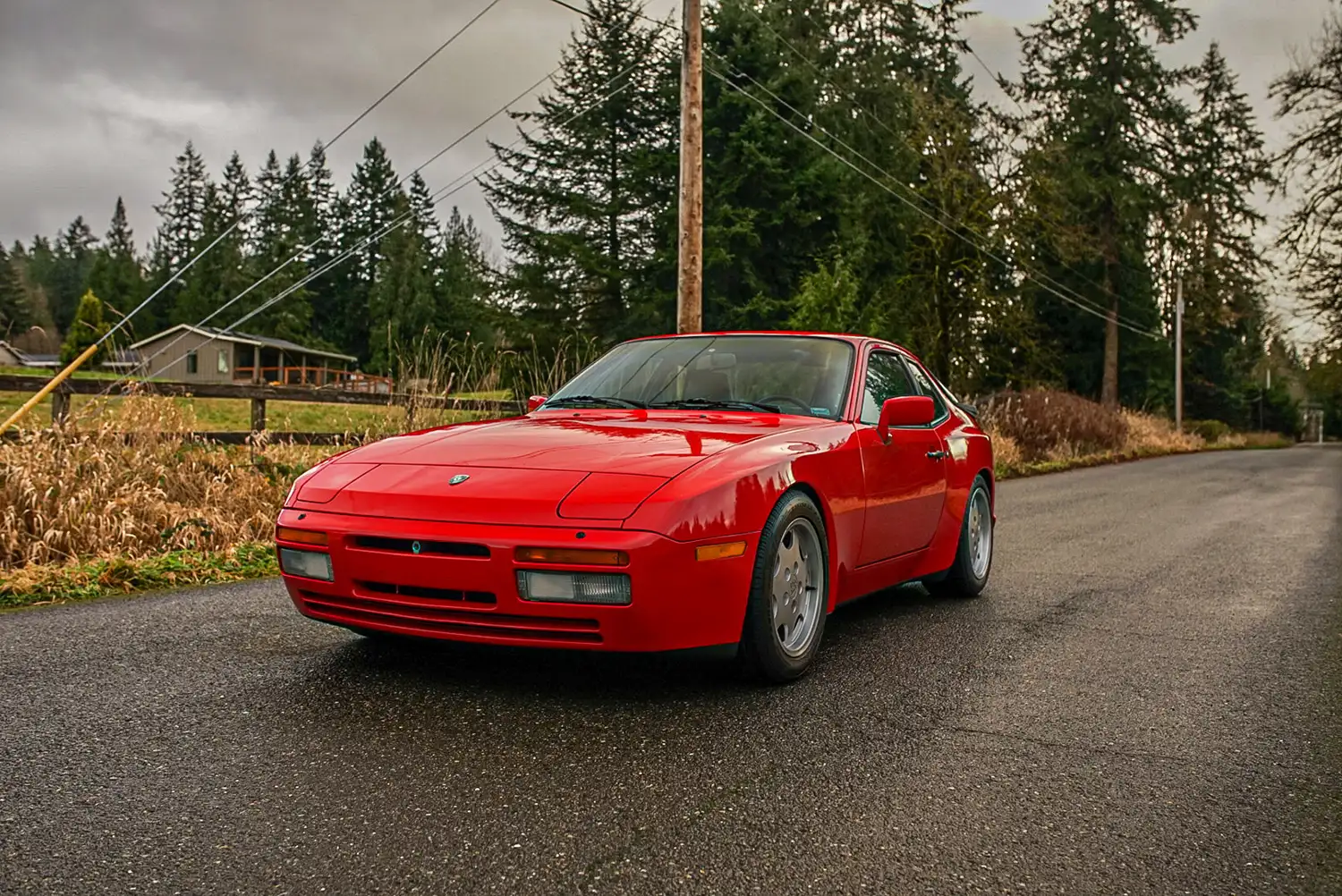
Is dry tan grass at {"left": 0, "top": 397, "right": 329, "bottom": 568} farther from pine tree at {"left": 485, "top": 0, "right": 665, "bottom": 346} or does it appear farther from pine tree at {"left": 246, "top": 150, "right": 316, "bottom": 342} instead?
pine tree at {"left": 246, "top": 150, "right": 316, "bottom": 342}

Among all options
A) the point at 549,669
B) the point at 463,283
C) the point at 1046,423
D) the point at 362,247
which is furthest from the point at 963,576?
the point at 362,247

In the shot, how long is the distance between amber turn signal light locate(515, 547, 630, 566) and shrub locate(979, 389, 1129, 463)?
17.5 meters

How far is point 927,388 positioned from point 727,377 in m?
1.65

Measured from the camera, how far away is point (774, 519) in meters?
3.88

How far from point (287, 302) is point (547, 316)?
41389 mm

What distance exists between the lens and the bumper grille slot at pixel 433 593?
3.51 meters

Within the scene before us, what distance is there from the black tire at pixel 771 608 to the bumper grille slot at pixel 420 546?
3.07 ft

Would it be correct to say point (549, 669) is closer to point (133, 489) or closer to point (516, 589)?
point (516, 589)

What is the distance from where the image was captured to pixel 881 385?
5441 mm

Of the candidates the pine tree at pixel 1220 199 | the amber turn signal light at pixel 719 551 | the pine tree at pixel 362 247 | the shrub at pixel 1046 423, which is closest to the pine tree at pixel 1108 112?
the pine tree at pixel 1220 199

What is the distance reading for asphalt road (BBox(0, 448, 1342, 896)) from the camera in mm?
2445

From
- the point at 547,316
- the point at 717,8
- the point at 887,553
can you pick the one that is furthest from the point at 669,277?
the point at 887,553

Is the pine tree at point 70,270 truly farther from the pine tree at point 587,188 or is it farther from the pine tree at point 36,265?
the pine tree at point 587,188

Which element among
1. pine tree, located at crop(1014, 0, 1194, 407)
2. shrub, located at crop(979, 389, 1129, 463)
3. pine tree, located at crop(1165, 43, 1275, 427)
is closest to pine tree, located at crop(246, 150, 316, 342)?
pine tree, located at crop(1014, 0, 1194, 407)
